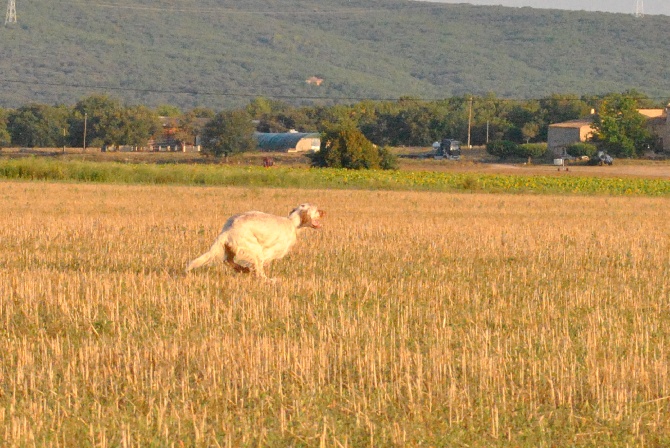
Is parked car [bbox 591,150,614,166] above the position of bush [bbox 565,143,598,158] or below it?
below

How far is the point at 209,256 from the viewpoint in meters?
13.4

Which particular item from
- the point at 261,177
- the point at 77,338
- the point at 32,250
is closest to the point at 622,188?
the point at 261,177

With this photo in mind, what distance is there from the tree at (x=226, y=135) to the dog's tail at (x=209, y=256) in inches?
3233

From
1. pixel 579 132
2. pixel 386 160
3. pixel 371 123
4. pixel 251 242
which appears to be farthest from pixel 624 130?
pixel 251 242

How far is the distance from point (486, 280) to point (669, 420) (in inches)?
275

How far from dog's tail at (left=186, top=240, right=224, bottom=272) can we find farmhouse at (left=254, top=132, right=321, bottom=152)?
94.1 metres

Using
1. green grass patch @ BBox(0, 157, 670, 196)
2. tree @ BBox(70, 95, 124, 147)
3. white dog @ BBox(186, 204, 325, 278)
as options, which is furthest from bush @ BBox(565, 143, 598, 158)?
white dog @ BBox(186, 204, 325, 278)

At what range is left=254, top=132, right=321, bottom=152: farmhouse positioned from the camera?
109 metres

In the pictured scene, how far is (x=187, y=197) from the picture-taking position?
36094mm

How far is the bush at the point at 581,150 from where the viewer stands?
91562 millimetres

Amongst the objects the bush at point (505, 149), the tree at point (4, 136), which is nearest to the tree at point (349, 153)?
the bush at point (505, 149)

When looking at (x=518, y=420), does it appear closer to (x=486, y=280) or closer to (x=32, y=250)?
(x=486, y=280)

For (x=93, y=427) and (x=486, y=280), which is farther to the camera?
(x=486, y=280)

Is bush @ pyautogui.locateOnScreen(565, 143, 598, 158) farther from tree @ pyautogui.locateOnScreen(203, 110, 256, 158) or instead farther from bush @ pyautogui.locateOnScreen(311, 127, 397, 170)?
bush @ pyautogui.locateOnScreen(311, 127, 397, 170)
